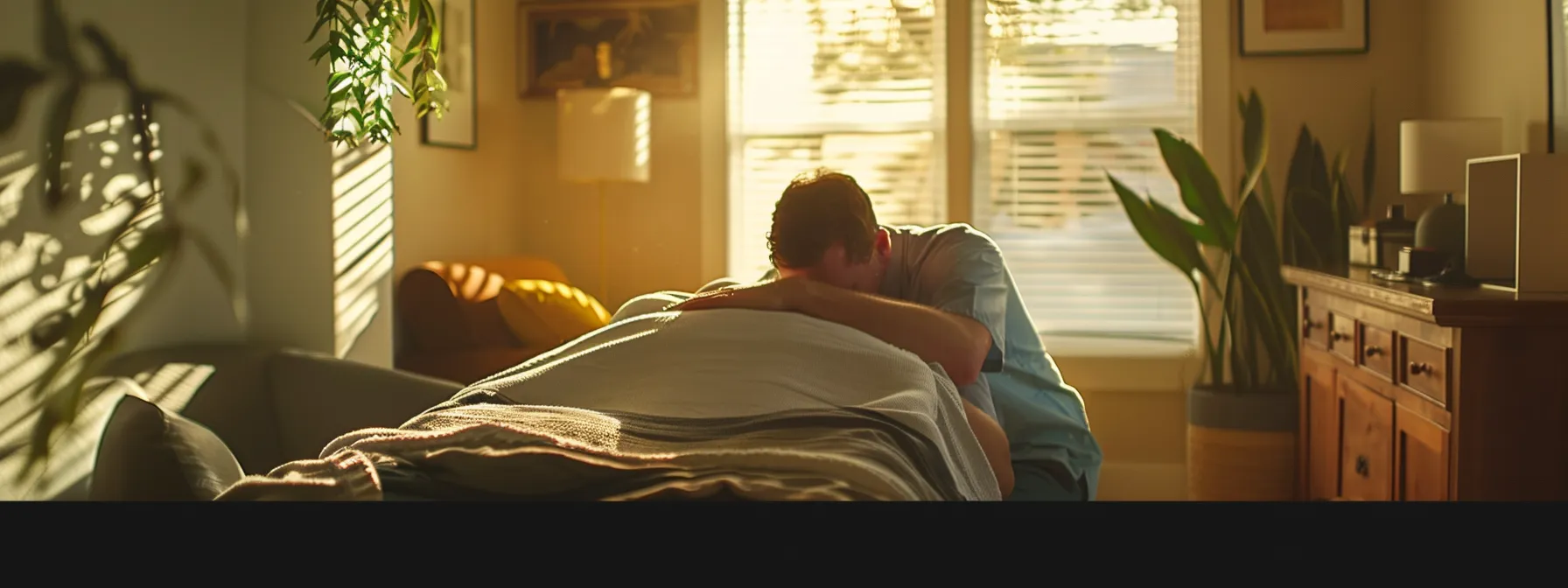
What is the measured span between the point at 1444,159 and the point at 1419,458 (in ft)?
1.84

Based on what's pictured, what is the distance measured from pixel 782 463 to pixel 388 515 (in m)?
0.17

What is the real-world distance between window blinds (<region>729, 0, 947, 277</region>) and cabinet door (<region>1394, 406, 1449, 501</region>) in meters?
0.85

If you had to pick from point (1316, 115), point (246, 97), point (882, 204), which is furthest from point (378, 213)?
point (882, 204)

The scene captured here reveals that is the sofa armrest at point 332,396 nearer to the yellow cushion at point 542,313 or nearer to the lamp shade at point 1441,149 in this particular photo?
the yellow cushion at point 542,313

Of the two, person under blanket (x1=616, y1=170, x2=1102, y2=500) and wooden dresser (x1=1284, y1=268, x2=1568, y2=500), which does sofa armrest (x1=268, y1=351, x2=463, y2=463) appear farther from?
wooden dresser (x1=1284, y1=268, x2=1568, y2=500)

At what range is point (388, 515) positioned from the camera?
0.47 metres

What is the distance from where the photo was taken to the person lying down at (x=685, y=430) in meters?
0.51

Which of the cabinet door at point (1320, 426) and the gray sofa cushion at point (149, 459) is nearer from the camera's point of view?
the gray sofa cushion at point (149, 459)

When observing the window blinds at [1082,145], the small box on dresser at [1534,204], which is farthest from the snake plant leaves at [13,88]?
the small box on dresser at [1534,204]

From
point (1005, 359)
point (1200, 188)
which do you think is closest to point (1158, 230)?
point (1200, 188)

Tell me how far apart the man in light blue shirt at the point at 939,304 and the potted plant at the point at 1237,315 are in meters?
0.49

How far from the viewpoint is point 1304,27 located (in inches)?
54.1

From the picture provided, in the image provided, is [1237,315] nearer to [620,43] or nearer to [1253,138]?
[1253,138]

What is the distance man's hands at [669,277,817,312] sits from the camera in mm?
757
